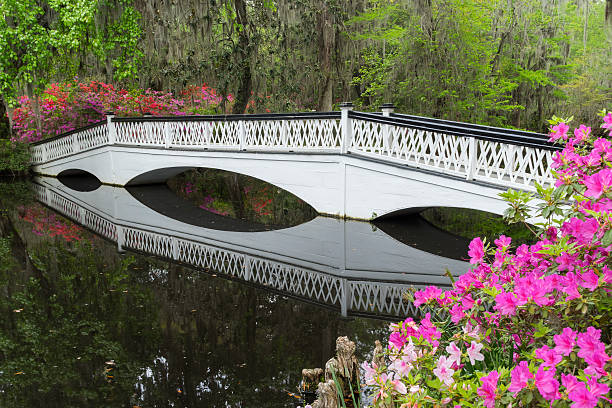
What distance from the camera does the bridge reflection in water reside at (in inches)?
278

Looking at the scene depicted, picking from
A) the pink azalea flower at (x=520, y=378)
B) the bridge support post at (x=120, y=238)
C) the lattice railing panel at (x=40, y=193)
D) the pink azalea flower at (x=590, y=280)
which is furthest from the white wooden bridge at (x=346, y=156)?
the pink azalea flower at (x=520, y=378)

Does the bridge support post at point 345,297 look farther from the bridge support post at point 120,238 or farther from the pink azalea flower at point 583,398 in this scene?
the pink azalea flower at point 583,398

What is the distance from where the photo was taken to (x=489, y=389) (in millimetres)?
1914

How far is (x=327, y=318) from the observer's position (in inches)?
244

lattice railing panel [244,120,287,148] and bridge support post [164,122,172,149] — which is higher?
lattice railing panel [244,120,287,148]

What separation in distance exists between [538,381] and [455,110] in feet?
54.3

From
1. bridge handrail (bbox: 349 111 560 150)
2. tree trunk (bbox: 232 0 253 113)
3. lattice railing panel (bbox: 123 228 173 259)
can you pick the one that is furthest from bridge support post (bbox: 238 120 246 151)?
tree trunk (bbox: 232 0 253 113)

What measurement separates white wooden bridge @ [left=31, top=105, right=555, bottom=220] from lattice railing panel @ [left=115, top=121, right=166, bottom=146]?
33 mm

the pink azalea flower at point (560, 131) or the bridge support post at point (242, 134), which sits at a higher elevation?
the pink azalea flower at point (560, 131)

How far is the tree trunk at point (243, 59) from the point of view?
1847 cm

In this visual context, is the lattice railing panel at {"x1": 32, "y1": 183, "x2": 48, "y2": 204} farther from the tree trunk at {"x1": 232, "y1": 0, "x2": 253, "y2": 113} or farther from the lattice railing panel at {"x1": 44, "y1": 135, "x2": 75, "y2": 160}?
the tree trunk at {"x1": 232, "y1": 0, "x2": 253, "y2": 113}

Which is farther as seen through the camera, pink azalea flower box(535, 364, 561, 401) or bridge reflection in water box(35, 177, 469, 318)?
bridge reflection in water box(35, 177, 469, 318)

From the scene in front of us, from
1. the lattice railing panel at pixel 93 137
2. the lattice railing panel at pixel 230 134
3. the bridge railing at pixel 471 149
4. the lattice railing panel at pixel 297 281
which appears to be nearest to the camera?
the lattice railing panel at pixel 297 281

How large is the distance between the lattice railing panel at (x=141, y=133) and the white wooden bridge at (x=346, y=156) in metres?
0.03
